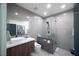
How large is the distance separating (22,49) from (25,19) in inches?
21.9

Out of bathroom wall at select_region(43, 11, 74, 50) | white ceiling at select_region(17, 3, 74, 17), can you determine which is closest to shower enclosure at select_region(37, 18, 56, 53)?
bathroom wall at select_region(43, 11, 74, 50)

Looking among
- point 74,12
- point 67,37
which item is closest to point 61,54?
point 67,37

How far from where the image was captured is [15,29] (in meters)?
1.42

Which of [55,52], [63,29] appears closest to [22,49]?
[55,52]

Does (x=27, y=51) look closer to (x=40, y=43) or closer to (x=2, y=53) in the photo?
(x=40, y=43)

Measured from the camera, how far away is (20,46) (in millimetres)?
1421

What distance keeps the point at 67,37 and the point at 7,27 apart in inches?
43.4

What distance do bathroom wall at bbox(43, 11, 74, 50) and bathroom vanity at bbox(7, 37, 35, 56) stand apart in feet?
1.27

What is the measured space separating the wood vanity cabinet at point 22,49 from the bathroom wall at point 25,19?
20 cm

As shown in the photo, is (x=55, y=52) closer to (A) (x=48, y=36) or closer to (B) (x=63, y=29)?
(A) (x=48, y=36)

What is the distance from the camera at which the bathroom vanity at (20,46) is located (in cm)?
136

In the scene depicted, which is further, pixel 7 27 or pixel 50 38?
pixel 50 38

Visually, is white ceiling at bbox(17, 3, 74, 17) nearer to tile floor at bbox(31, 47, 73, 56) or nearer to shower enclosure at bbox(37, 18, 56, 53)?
shower enclosure at bbox(37, 18, 56, 53)

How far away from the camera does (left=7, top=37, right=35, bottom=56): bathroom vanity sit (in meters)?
1.36
